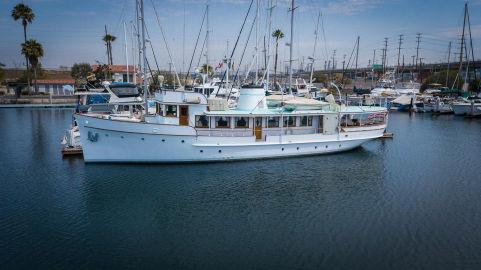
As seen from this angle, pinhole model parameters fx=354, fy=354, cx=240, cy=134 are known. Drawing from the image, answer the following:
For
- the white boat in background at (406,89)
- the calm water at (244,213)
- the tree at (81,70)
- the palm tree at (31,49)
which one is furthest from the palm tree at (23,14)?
the white boat in background at (406,89)

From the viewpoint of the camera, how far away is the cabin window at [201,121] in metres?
23.0

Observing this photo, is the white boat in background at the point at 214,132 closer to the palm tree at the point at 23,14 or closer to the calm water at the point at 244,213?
the calm water at the point at 244,213

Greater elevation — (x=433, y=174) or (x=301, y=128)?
(x=301, y=128)

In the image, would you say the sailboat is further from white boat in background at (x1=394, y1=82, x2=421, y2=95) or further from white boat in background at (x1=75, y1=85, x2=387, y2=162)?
white boat in background at (x1=394, y1=82, x2=421, y2=95)

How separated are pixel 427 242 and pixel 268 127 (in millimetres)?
13129

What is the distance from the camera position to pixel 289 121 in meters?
25.3

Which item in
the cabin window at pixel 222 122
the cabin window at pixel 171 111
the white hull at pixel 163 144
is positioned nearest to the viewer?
the white hull at pixel 163 144

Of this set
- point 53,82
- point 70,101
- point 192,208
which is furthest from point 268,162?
point 53,82

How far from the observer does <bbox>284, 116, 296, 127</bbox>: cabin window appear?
25016 mm

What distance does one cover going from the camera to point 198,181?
2017 centimetres

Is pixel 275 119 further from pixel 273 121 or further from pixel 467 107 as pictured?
pixel 467 107

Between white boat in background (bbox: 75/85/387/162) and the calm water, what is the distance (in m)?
0.83

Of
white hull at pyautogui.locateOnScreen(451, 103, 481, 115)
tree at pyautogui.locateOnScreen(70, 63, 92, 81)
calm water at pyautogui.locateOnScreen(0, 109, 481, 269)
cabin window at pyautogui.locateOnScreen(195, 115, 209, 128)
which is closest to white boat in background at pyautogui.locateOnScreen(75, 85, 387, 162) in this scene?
cabin window at pyautogui.locateOnScreen(195, 115, 209, 128)

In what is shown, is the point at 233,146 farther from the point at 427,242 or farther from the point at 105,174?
the point at 427,242
